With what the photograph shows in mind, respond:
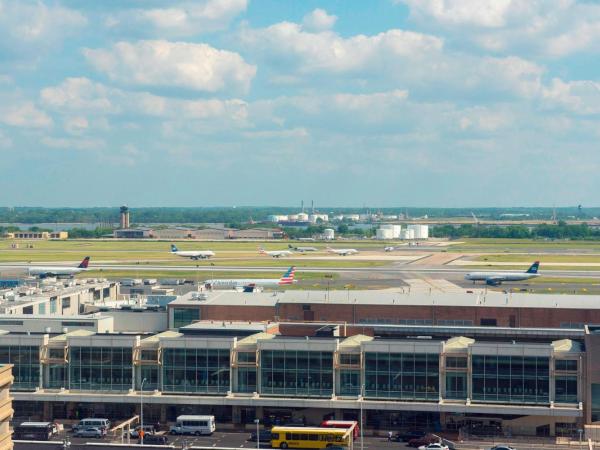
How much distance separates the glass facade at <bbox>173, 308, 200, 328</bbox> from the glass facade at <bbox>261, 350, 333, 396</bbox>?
20352 millimetres

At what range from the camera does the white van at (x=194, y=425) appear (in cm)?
5947

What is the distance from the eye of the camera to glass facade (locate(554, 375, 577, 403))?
199ft

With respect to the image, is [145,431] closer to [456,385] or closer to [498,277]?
[456,385]

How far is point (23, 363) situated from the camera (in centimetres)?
6494

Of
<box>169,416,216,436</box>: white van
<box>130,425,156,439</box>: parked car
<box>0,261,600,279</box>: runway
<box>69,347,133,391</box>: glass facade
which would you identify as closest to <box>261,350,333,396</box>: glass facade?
<box>169,416,216,436</box>: white van

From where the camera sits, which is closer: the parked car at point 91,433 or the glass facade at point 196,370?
the parked car at point 91,433

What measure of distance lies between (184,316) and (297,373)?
21.8 m

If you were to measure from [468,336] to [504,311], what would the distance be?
35.8 feet

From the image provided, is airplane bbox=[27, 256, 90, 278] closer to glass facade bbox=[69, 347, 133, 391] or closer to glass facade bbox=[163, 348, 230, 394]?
glass facade bbox=[69, 347, 133, 391]

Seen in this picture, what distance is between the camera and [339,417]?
203 feet

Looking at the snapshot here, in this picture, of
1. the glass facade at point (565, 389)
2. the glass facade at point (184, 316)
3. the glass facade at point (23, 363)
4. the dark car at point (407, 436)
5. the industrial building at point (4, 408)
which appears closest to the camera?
the industrial building at point (4, 408)

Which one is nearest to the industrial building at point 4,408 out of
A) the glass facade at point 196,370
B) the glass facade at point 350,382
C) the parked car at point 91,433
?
the parked car at point 91,433

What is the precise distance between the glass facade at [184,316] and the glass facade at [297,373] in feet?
66.8

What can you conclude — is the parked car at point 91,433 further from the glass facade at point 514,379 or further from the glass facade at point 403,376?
the glass facade at point 514,379
